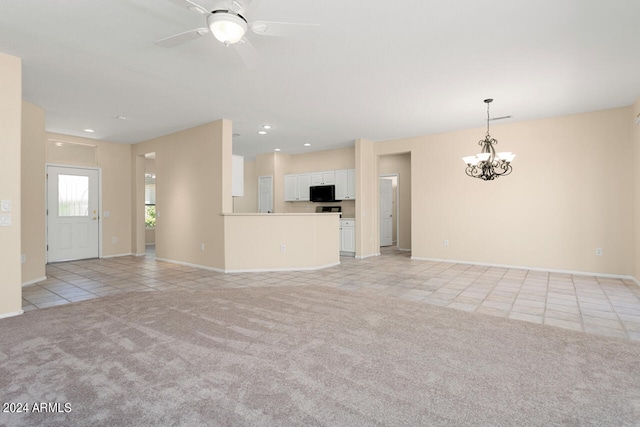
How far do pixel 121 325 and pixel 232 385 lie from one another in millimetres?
1589

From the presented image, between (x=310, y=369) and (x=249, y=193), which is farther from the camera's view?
(x=249, y=193)

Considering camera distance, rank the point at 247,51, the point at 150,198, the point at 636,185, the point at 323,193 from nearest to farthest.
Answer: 1. the point at 247,51
2. the point at 636,185
3. the point at 323,193
4. the point at 150,198

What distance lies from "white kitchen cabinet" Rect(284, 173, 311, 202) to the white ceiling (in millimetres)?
2944

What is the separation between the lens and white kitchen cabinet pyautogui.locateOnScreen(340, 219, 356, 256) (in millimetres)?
7270

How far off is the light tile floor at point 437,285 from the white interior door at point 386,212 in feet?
8.53

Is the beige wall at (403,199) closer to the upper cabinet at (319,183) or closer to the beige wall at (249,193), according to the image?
the upper cabinet at (319,183)

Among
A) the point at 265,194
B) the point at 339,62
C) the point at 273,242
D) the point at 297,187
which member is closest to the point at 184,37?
the point at 339,62

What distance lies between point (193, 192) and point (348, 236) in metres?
3.46

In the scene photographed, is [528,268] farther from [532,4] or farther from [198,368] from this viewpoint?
[198,368]

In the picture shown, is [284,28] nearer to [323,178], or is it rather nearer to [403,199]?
[323,178]

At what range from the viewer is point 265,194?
8992 mm

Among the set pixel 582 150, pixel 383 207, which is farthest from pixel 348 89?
pixel 383 207

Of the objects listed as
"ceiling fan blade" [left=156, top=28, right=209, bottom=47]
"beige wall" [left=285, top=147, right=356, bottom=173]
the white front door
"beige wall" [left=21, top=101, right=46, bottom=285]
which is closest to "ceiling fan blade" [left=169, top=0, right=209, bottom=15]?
"ceiling fan blade" [left=156, top=28, right=209, bottom=47]

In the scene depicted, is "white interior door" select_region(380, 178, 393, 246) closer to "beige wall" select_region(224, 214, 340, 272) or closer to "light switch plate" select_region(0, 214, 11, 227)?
"beige wall" select_region(224, 214, 340, 272)
